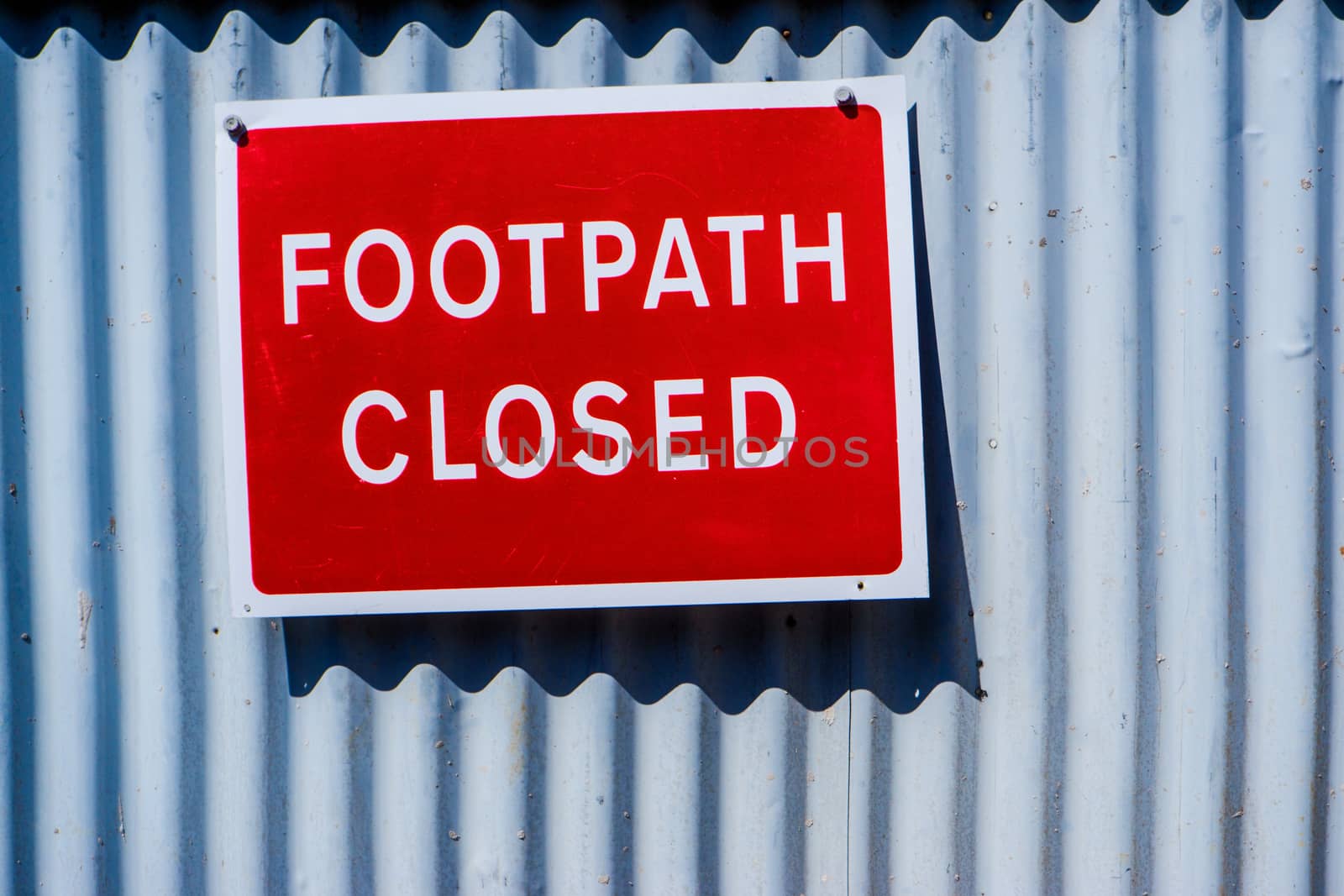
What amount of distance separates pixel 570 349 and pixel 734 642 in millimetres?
589

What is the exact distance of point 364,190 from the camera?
4.85 feet

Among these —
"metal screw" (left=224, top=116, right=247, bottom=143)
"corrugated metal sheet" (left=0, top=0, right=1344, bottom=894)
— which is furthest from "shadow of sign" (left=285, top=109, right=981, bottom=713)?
"metal screw" (left=224, top=116, right=247, bottom=143)

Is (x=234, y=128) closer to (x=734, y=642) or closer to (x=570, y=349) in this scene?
(x=570, y=349)

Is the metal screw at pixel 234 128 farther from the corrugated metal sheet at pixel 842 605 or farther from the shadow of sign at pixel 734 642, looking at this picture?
the shadow of sign at pixel 734 642

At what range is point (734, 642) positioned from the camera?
1542 mm

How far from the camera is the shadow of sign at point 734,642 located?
153 centimetres

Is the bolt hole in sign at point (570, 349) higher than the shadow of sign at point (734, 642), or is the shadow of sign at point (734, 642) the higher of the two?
the bolt hole in sign at point (570, 349)

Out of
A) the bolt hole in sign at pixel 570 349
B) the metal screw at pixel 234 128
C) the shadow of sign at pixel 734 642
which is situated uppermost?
the metal screw at pixel 234 128

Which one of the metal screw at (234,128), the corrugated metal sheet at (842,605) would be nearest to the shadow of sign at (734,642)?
the corrugated metal sheet at (842,605)

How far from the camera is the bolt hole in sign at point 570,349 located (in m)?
1.46

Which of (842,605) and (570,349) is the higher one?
(570,349)

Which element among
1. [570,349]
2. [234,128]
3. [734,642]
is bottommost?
[734,642]

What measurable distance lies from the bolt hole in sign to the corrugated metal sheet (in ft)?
0.36

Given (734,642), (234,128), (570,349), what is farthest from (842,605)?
(234,128)
